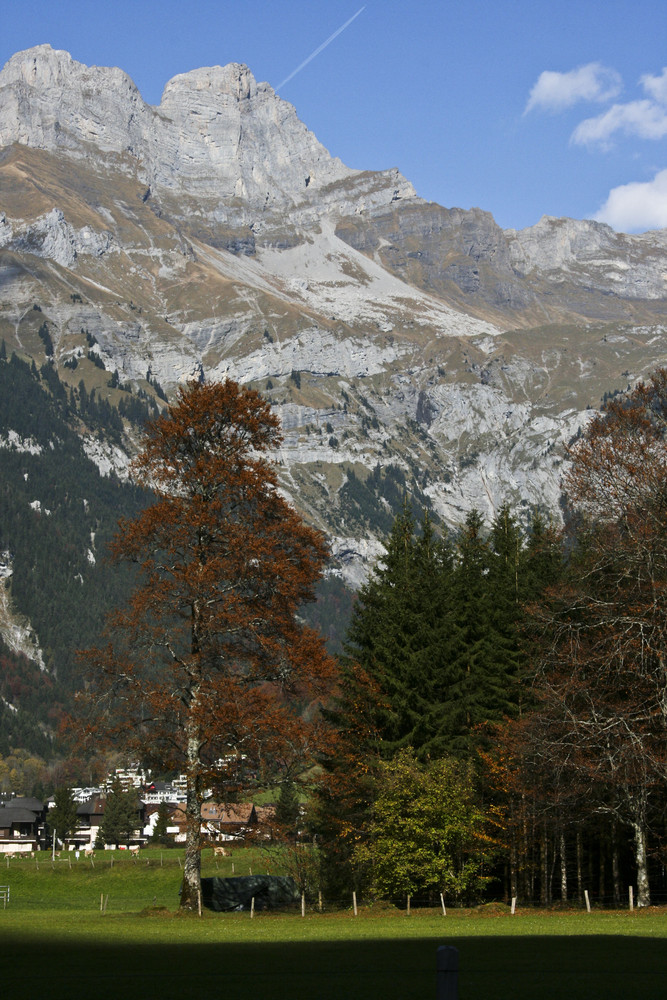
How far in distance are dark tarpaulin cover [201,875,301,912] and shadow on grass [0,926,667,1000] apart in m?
11.4

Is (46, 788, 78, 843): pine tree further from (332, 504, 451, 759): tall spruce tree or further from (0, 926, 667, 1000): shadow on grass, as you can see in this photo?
Result: (0, 926, 667, 1000): shadow on grass

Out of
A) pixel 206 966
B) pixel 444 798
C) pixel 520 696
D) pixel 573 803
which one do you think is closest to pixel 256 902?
pixel 444 798

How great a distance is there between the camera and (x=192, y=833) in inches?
1255

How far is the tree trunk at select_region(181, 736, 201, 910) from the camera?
3184cm

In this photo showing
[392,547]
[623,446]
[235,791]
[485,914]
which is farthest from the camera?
[392,547]

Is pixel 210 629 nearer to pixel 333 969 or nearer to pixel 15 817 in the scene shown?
pixel 333 969

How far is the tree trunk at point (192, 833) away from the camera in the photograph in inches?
1254

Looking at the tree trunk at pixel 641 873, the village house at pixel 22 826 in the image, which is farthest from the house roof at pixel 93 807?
the tree trunk at pixel 641 873

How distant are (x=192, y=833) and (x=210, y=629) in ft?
20.3

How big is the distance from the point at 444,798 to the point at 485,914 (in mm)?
4419

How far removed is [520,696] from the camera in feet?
161

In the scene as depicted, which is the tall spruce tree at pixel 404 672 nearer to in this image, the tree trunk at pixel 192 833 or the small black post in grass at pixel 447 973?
the tree trunk at pixel 192 833

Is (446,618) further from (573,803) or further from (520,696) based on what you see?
(573,803)

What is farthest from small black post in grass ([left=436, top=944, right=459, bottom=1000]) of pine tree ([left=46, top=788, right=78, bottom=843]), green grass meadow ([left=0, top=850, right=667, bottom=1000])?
pine tree ([left=46, top=788, right=78, bottom=843])
